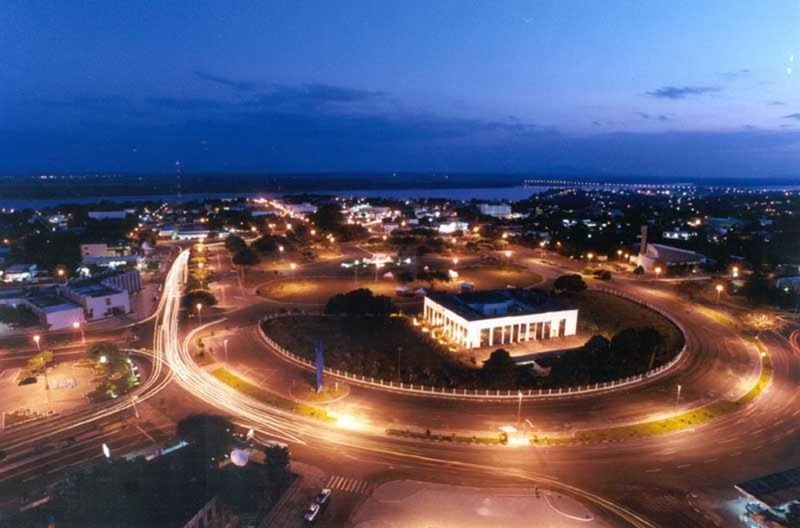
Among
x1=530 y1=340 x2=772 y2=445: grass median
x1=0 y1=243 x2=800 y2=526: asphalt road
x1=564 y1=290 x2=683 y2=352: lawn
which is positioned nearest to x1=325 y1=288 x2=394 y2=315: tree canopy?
x1=0 y1=243 x2=800 y2=526: asphalt road

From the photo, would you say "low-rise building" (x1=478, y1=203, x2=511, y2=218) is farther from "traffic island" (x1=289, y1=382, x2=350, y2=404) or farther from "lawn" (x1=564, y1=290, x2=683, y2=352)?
"traffic island" (x1=289, y1=382, x2=350, y2=404)

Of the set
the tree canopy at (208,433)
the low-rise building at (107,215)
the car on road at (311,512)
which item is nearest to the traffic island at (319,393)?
the tree canopy at (208,433)

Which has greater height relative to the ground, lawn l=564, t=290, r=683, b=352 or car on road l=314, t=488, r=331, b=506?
lawn l=564, t=290, r=683, b=352

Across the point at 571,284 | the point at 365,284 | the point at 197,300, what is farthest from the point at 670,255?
the point at 197,300

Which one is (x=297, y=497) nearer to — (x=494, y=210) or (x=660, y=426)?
(x=660, y=426)

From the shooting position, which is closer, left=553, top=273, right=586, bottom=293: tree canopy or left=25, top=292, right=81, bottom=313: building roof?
left=25, top=292, right=81, bottom=313: building roof

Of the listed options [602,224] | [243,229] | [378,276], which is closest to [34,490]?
[378,276]
